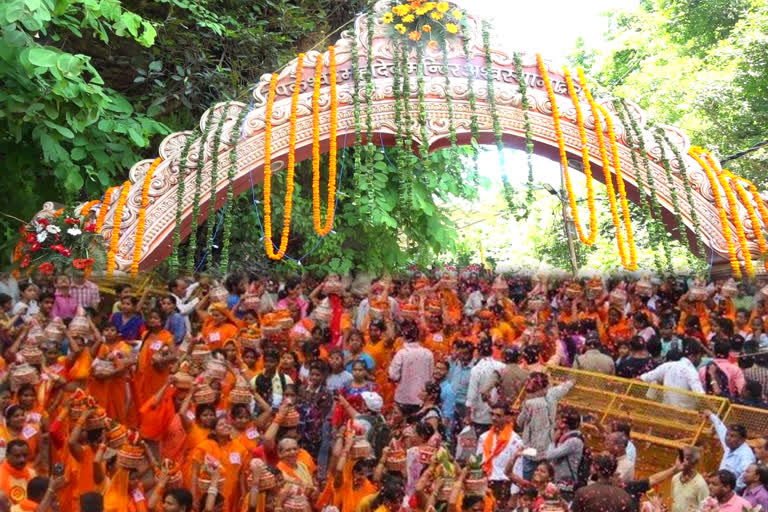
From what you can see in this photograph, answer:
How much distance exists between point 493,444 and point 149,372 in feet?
9.32

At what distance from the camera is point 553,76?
8.38m

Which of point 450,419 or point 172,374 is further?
point 450,419

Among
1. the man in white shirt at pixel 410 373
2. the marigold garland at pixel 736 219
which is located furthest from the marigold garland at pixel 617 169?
the man in white shirt at pixel 410 373

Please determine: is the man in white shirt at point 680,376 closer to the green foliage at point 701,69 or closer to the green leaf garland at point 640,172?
the green leaf garland at point 640,172

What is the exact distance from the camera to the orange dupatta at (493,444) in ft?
21.2

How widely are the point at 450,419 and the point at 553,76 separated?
3209mm

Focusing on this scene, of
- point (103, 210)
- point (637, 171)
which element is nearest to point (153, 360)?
A: point (103, 210)

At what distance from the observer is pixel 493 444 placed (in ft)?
21.5

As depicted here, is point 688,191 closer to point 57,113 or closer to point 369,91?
point 369,91

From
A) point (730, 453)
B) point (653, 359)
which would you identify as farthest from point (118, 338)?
point (730, 453)

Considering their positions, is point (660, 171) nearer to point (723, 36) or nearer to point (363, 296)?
point (363, 296)

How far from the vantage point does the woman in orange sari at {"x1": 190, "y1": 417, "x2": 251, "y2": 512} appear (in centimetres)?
601

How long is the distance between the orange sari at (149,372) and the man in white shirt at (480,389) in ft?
7.80

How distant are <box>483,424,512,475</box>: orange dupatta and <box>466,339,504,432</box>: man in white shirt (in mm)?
625
